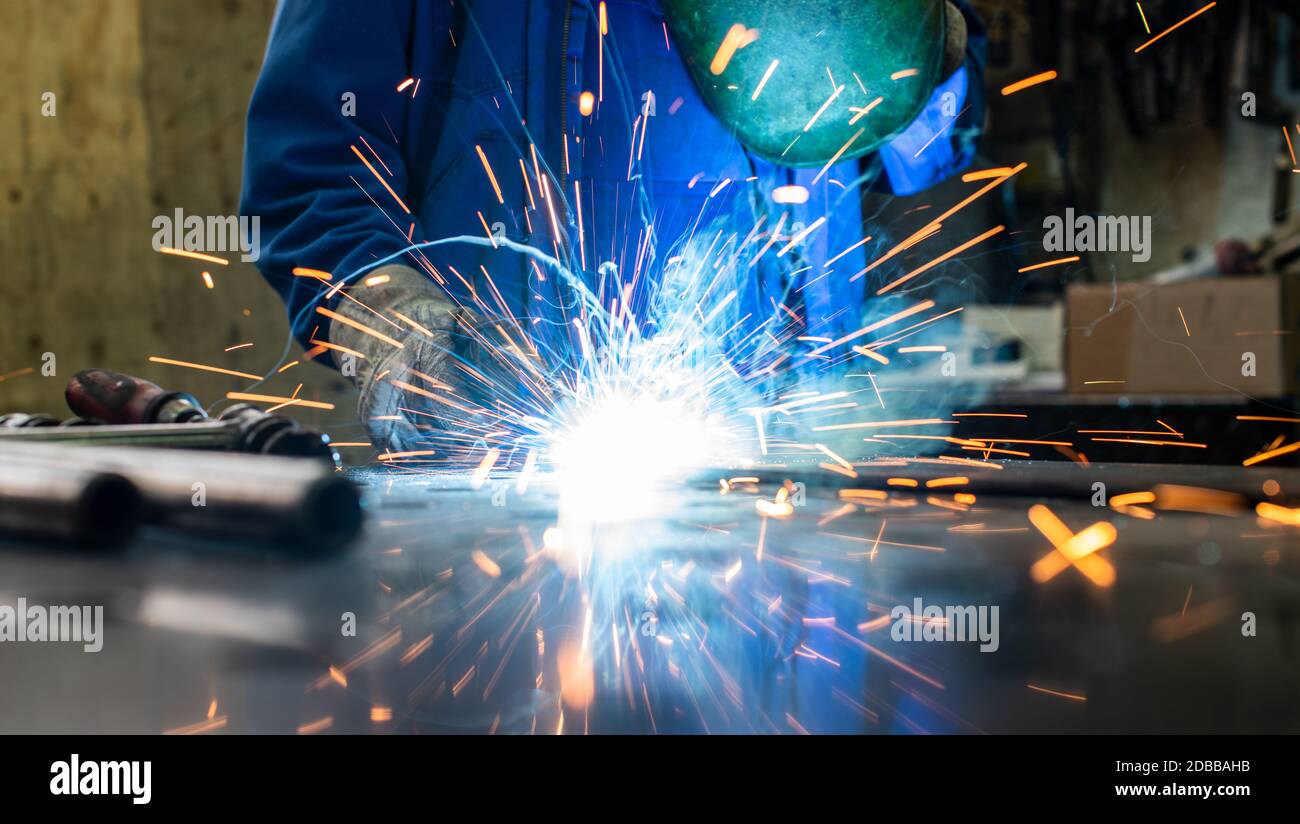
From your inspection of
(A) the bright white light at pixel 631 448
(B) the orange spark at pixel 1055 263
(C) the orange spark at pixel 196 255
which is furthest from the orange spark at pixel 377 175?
(B) the orange spark at pixel 1055 263

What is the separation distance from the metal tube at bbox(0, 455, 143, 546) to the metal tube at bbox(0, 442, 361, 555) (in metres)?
0.01

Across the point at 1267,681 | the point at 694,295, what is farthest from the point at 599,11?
the point at 1267,681

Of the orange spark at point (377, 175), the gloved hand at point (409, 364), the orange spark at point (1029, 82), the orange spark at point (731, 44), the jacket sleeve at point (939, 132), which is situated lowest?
the gloved hand at point (409, 364)

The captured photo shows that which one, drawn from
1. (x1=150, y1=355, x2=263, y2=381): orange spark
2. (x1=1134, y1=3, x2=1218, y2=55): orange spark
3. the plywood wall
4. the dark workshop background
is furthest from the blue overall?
(x1=1134, y1=3, x2=1218, y2=55): orange spark

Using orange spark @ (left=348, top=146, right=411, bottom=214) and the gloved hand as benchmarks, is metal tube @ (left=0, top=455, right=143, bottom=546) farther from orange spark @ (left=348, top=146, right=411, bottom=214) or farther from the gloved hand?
orange spark @ (left=348, top=146, right=411, bottom=214)

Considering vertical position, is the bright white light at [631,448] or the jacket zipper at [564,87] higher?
the jacket zipper at [564,87]

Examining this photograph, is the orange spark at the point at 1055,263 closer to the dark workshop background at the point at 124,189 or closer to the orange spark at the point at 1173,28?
the dark workshop background at the point at 124,189

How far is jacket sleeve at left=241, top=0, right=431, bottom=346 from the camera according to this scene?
1.51 metres

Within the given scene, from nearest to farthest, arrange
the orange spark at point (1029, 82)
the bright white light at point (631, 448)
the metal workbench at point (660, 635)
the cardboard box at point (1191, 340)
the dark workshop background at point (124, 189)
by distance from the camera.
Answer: the metal workbench at point (660, 635)
the bright white light at point (631, 448)
the cardboard box at point (1191, 340)
the dark workshop background at point (124, 189)
the orange spark at point (1029, 82)

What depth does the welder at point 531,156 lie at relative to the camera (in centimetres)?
133

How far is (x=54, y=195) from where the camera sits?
3.05m

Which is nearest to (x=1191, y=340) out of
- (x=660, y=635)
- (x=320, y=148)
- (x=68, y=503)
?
(x=320, y=148)
